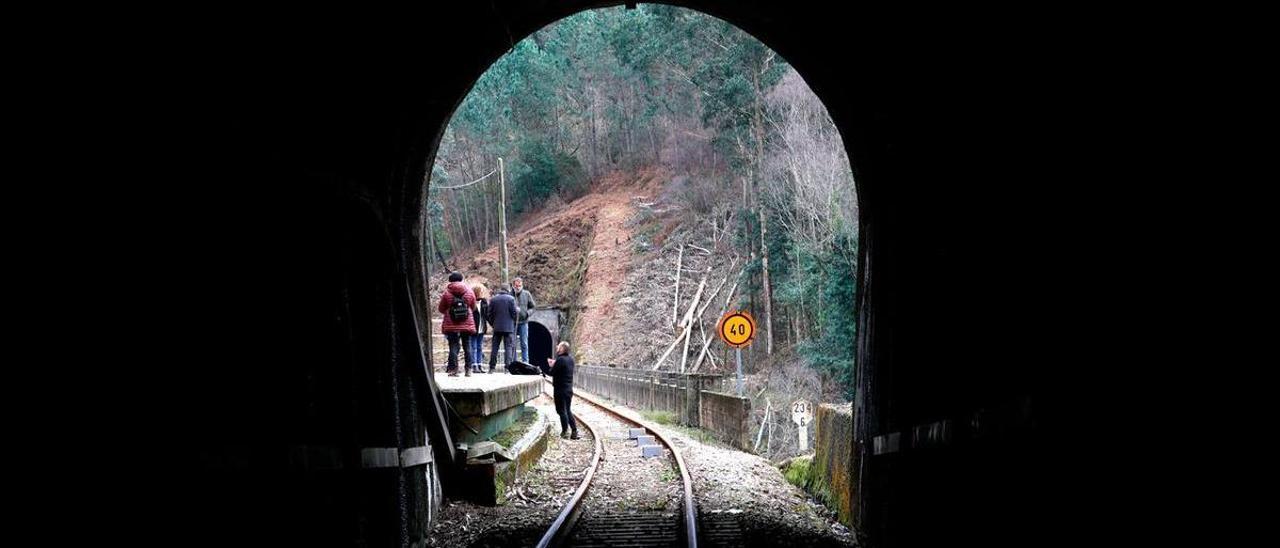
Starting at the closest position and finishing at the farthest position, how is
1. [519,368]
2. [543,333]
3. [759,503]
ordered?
1. [759,503]
2. [519,368]
3. [543,333]

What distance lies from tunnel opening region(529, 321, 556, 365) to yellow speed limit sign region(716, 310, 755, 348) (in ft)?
94.4

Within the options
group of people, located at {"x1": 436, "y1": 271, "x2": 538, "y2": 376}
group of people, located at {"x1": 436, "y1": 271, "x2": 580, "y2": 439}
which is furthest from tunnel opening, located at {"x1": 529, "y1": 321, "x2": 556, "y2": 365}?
group of people, located at {"x1": 436, "y1": 271, "x2": 580, "y2": 439}

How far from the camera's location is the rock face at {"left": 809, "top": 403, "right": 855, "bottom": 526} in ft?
25.8

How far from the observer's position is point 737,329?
14797 millimetres

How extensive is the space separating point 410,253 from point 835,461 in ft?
14.3

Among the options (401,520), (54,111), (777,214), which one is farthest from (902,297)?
(777,214)

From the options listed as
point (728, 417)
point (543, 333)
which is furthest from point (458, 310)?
point (543, 333)

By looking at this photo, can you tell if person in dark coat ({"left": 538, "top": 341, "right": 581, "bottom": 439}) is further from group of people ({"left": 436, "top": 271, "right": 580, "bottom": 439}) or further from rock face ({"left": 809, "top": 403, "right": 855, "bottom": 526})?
rock face ({"left": 809, "top": 403, "right": 855, "bottom": 526})

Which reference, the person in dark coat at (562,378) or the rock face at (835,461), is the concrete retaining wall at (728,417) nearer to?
the person in dark coat at (562,378)

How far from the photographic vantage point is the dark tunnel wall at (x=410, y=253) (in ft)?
11.6

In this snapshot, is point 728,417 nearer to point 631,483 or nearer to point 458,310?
point 631,483

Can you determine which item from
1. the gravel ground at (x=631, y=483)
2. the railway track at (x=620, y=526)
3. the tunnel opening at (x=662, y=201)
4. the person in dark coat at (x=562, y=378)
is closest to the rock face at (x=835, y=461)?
the tunnel opening at (x=662, y=201)

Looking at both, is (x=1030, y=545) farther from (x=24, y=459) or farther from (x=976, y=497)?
(x=24, y=459)

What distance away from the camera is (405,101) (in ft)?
22.3
